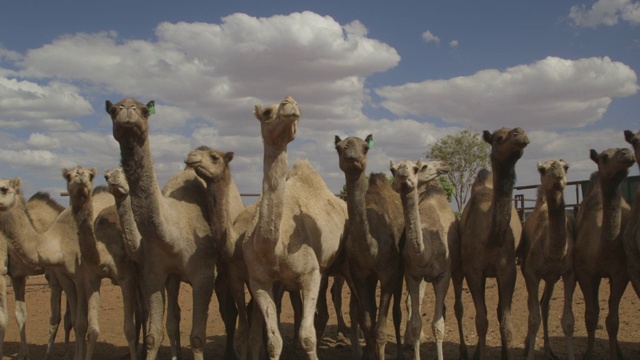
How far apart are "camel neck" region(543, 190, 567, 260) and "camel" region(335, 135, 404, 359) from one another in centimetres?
200

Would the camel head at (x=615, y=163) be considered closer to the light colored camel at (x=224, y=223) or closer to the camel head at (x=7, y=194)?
the light colored camel at (x=224, y=223)

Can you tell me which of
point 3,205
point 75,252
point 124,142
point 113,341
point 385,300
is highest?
point 124,142

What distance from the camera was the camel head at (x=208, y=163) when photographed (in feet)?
26.1

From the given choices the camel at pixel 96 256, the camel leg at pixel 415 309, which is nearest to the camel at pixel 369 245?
the camel leg at pixel 415 309

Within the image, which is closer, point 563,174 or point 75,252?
point 563,174

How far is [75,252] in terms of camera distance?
9.35 m

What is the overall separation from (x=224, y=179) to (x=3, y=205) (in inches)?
128

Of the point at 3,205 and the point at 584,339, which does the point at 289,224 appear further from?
the point at 584,339

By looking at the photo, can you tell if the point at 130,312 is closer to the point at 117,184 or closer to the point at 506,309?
the point at 117,184

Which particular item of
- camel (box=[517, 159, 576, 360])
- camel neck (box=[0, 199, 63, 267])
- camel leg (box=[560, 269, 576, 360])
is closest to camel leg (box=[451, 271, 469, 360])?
camel (box=[517, 159, 576, 360])

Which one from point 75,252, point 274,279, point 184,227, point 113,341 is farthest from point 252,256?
point 113,341

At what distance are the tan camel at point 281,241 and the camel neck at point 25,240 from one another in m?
3.56

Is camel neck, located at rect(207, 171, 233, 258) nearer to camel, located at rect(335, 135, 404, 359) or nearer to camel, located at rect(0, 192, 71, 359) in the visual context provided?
camel, located at rect(335, 135, 404, 359)

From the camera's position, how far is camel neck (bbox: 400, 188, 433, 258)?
25.5ft
